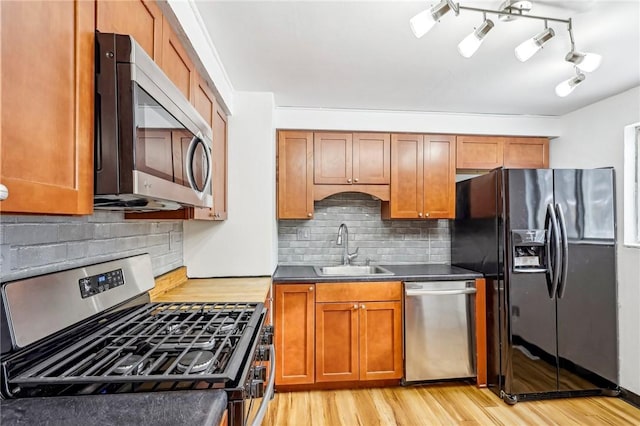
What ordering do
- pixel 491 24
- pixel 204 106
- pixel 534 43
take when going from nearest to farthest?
pixel 491 24
pixel 534 43
pixel 204 106

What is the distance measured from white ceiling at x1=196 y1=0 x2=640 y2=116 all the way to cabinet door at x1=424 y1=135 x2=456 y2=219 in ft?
1.09

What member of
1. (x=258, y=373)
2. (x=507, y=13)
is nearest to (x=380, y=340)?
(x=258, y=373)

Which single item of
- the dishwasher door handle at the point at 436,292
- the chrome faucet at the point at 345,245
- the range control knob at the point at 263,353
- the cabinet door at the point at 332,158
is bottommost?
the dishwasher door handle at the point at 436,292

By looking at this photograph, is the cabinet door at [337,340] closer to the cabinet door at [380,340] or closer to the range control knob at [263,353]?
the cabinet door at [380,340]

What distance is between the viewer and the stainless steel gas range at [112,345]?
32.3 inches

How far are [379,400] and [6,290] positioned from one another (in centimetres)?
233

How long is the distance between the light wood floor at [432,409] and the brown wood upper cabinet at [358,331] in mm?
159

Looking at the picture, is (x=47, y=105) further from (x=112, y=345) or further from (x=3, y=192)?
(x=112, y=345)

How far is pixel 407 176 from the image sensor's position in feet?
9.96

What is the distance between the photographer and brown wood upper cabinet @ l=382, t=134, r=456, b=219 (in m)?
3.02

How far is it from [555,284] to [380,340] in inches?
52.4

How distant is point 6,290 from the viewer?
2.91ft

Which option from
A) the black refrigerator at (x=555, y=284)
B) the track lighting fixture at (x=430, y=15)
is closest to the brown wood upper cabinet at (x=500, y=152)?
the black refrigerator at (x=555, y=284)

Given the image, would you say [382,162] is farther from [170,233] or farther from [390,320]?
[170,233]
